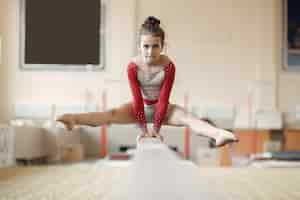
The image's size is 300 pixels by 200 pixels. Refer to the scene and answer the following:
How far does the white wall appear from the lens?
12.3 feet

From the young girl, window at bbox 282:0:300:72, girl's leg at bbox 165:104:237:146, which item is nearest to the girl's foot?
girl's leg at bbox 165:104:237:146

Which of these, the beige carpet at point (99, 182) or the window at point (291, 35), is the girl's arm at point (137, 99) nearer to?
the beige carpet at point (99, 182)

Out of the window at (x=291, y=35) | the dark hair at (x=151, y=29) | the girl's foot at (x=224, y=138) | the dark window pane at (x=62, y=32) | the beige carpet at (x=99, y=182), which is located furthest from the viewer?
the window at (x=291, y=35)

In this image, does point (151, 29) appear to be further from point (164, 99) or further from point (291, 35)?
point (291, 35)

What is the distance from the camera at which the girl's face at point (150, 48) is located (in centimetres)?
111

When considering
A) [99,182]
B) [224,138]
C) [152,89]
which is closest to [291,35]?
[99,182]

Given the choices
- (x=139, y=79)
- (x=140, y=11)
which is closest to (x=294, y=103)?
(x=140, y=11)

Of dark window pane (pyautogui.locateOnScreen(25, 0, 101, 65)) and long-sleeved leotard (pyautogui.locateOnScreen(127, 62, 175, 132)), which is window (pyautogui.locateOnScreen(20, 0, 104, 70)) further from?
long-sleeved leotard (pyautogui.locateOnScreen(127, 62, 175, 132))

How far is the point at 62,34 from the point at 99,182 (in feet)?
5.09

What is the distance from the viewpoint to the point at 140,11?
3754 millimetres

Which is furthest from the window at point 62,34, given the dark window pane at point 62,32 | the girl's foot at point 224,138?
the girl's foot at point 224,138

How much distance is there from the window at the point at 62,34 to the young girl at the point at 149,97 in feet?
8.46

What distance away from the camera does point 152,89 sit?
3.93ft

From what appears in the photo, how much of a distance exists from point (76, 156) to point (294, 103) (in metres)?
1.66
